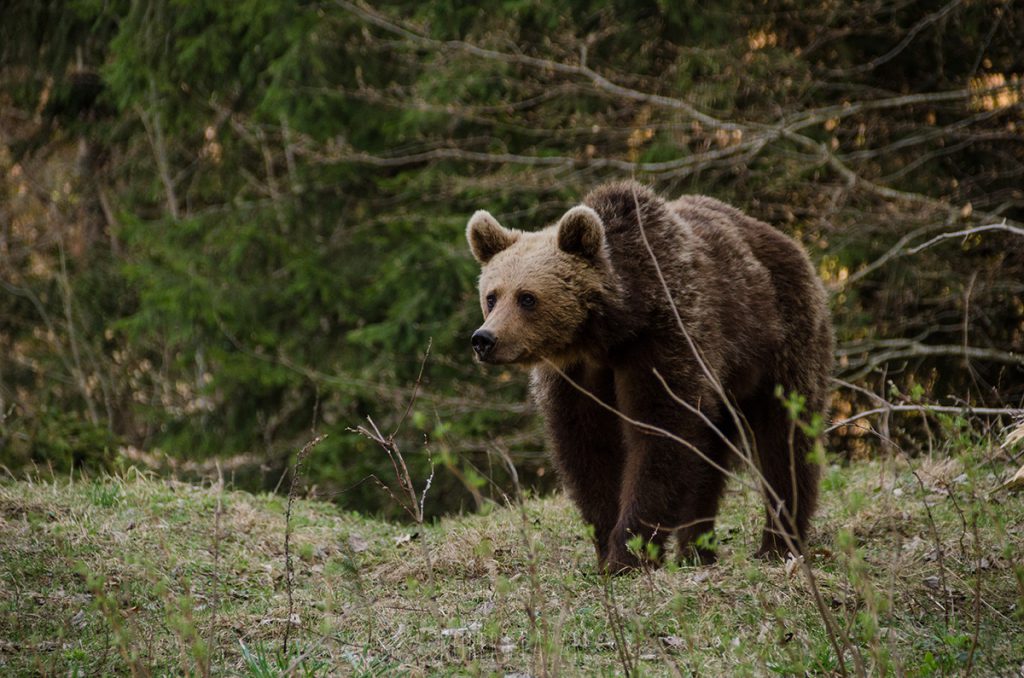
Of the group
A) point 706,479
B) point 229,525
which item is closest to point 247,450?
point 229,525

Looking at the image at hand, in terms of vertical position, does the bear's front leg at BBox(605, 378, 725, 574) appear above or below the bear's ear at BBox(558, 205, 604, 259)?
below

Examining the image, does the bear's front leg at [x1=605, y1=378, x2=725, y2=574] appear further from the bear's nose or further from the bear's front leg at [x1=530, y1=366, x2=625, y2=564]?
the bear's nose

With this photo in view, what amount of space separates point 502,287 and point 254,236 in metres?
9.70

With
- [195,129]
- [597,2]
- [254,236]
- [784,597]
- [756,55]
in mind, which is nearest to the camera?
[784,597]

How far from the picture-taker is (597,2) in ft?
40.8

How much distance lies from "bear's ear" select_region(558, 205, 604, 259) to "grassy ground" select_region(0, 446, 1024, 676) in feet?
4.67

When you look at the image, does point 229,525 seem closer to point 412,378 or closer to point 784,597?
point 784,597

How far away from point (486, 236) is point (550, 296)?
2.07ft

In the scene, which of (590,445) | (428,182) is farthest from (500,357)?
(428,182)

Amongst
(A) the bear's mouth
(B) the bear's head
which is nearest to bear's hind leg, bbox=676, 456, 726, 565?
(B) the bear's head

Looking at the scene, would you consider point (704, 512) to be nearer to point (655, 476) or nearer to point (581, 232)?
point (655, 476)

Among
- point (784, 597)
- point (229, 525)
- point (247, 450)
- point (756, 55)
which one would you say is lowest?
point (247, 450)

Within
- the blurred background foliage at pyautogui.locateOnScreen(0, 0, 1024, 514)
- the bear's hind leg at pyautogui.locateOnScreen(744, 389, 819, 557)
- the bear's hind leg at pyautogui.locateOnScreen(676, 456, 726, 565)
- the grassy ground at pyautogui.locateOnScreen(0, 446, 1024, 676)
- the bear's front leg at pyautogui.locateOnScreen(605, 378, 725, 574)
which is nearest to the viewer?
the grassy ground at pyautogui.locateOnScreen(0, 446, 1024, 676)

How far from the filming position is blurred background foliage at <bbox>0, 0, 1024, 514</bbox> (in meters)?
11.0
